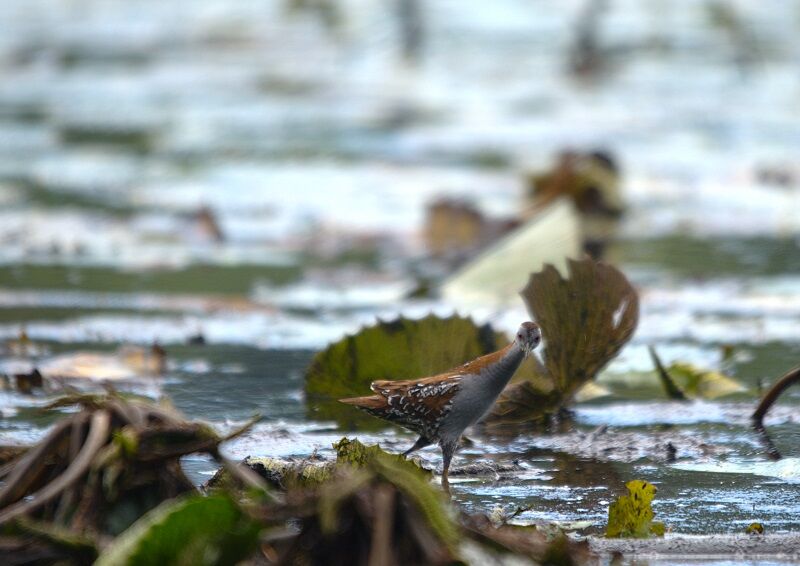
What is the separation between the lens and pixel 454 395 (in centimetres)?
200

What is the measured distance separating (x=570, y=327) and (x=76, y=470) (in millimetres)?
1194

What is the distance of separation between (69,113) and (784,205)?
4661mm

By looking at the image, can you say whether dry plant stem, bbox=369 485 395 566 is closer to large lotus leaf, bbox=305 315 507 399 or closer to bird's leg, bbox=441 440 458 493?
bird's leg, bbox=441 440 458 493

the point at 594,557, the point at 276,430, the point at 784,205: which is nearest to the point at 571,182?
the point at 784,205

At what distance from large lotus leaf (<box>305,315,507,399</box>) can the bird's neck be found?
0.53 meters

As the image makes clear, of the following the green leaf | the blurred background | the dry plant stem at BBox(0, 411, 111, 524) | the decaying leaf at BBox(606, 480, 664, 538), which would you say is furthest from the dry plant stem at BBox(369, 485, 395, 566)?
the blurred background

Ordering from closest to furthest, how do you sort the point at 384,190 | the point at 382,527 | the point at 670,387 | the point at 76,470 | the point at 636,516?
the point at 382,527
the point at 76,470
the point at 636,516
the point at 670,387
the point at 384,190

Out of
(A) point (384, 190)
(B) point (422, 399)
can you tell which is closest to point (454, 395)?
(B) point (422, 399)

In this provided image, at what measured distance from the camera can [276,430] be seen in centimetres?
254

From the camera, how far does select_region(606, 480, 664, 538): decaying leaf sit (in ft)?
6.09

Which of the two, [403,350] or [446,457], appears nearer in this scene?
[446,457]

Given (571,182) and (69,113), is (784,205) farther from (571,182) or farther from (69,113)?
(69,113)

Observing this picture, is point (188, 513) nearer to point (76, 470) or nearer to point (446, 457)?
point (76, 470)

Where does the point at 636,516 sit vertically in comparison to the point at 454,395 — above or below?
below
